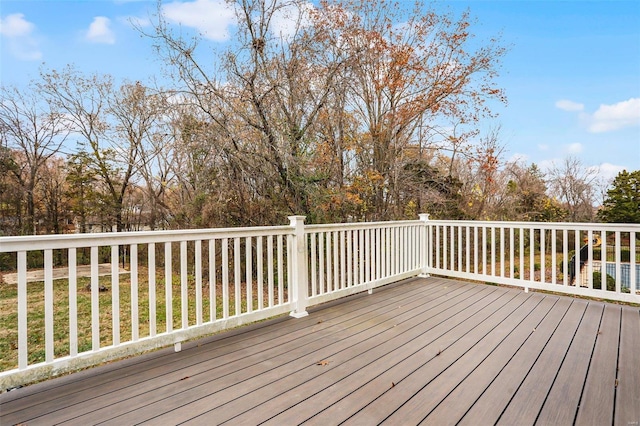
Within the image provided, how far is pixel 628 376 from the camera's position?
6.47 ft

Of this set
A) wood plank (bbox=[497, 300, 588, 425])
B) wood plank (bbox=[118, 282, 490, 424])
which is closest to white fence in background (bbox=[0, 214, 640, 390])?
wood plank (bbox=[118, 282, 490, 424])

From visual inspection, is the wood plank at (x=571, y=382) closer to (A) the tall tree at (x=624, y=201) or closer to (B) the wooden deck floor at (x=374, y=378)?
Answer: (B) the wooden deck floor at (x=374, y=378)

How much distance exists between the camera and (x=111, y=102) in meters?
→ 8.53

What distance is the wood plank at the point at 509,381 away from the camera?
5.20 ft

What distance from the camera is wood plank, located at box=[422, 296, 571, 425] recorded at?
160 centimetres

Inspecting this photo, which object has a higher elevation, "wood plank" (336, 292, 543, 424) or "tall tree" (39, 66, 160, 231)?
"tall tree" (39, 66, 160, 231)

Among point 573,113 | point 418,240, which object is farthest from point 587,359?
point 573,113

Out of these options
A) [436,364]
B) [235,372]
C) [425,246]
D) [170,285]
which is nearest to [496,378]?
[436,364]

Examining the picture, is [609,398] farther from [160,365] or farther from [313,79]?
[313,79]

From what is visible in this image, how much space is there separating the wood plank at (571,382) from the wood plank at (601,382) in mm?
28

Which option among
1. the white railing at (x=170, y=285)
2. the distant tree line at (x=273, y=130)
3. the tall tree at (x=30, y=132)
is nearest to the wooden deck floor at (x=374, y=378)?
the white railing at (x=170, y=285)

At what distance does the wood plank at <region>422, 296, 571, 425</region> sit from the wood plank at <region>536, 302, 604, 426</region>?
0.17m

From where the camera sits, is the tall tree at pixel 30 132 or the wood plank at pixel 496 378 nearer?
the wood plank at pixel 496 378

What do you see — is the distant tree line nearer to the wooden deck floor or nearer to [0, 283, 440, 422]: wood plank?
[0, 283, 440, 422]: wood plank
